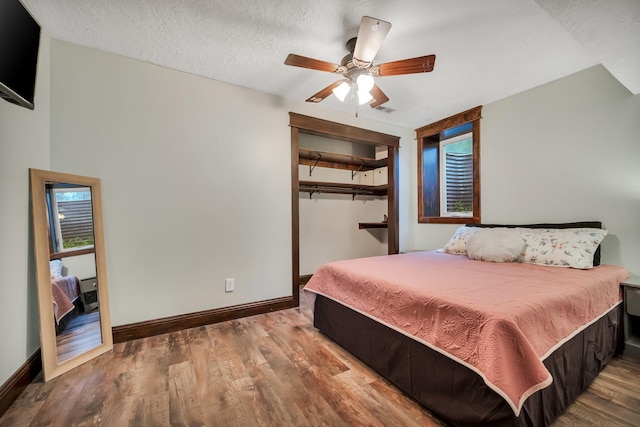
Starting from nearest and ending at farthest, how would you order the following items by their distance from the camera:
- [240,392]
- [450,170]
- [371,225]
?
[240,392]
[450,170]
[371,225]

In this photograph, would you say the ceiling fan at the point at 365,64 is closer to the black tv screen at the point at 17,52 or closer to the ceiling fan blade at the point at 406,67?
the ceiling fan blade at the point at 406,67

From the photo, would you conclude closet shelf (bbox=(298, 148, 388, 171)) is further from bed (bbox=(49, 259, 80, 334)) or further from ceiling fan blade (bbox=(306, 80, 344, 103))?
bed (bbox=(49, 259, 80, 334))

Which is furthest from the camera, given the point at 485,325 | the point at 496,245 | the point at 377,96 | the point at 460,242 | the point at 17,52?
the point at 460,242

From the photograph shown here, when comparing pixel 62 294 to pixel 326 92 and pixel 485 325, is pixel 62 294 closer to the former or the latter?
pixel 326 92

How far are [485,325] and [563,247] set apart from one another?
1.67m

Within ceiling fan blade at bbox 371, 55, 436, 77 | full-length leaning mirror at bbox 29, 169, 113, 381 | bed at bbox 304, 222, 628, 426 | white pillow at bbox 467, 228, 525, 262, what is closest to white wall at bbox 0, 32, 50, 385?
full-length leaning mirror at bbox 29, 169, 113, 381

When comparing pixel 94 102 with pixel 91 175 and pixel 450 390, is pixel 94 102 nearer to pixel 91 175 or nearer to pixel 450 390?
pixel 91 175

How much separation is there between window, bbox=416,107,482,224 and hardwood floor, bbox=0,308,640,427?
6.79 feet

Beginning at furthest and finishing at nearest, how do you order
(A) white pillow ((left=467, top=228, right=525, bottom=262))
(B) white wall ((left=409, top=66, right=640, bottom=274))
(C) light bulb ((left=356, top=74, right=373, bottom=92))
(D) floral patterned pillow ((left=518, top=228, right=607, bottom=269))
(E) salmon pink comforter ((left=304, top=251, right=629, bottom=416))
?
(A) white pillow ((left=467, top=228, right=525, bottom=262))
(B) white wall ((left=409, top=66, right=640, bottom=274))
(D) floral patterned pillow ((left=518, top=228, right=607, bottom=269))
(C) light bulb ((left=356, top=74, right=373, bottom=92))
(E) salmon pink comforter ((left=304, top=251, right=629, bottom=416))

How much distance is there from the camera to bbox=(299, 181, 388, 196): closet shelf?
12.4ft

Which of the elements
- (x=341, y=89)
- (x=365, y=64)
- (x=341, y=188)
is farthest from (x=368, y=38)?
(x=341, y=188)

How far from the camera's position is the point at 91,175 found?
6.68ft

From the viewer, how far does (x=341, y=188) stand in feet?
13.5

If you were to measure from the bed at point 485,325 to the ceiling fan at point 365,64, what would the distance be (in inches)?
58.2
